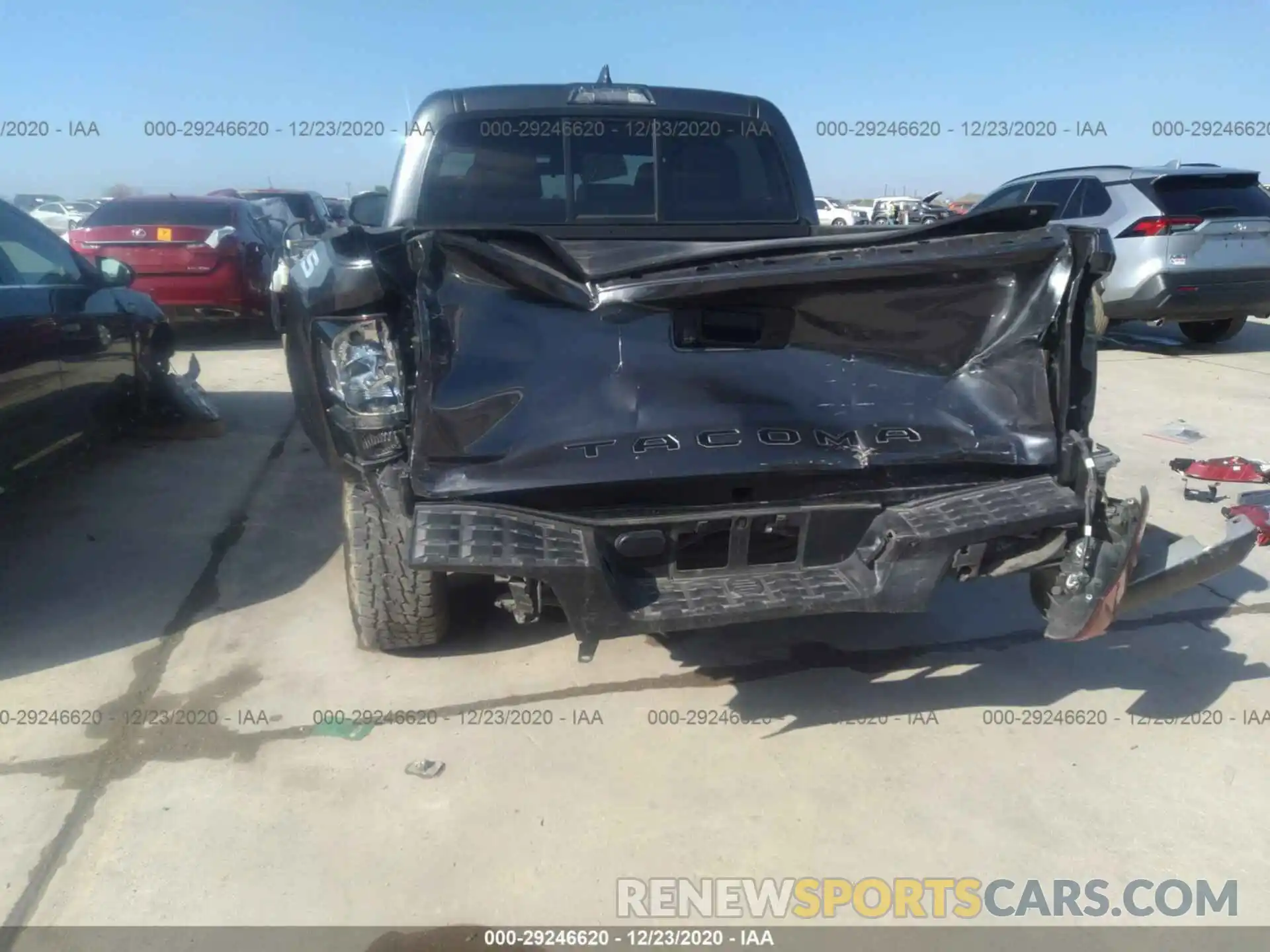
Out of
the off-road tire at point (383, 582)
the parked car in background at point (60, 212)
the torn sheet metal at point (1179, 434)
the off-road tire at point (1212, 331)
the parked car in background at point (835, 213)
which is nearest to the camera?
the off-road tire at point (383, 582)

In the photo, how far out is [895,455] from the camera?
292cm

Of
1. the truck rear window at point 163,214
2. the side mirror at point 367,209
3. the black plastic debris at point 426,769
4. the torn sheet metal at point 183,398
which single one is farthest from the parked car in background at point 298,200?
A: the black plastic debris at point 426,769

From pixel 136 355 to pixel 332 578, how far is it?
2511 millimetres

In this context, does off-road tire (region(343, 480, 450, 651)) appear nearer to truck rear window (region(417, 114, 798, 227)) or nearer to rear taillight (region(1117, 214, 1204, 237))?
truck rear window (region(417, 114, 798, 227))

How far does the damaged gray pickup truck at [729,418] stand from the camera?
270 centimetres

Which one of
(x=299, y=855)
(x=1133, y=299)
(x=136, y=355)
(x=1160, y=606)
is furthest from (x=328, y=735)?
(x=1133, y=299)

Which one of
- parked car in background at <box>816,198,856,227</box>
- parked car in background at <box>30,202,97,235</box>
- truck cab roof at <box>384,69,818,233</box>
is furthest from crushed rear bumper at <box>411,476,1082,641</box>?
parked car in background at <box>30,202,97,235</box>

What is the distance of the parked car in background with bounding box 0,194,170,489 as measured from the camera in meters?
4.01

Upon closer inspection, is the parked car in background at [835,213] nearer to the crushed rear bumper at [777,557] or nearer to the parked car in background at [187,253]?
the parked car in background at [187,253]

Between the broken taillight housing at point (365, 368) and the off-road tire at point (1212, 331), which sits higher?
the broken taillight housing at point (365, 368)

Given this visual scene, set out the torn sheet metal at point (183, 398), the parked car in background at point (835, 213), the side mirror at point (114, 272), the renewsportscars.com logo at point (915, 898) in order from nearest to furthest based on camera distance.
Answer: the renewsportscars.com logo at point (915, 898) < the side mirror at point (114, 272) < the torn sheet metal at point (183, 398) < the parked car in background at point (835, 213)

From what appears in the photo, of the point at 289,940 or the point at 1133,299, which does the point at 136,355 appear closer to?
the point at 289,940

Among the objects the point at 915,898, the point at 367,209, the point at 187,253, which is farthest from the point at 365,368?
the point at 187,253

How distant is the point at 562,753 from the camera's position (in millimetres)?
2973
